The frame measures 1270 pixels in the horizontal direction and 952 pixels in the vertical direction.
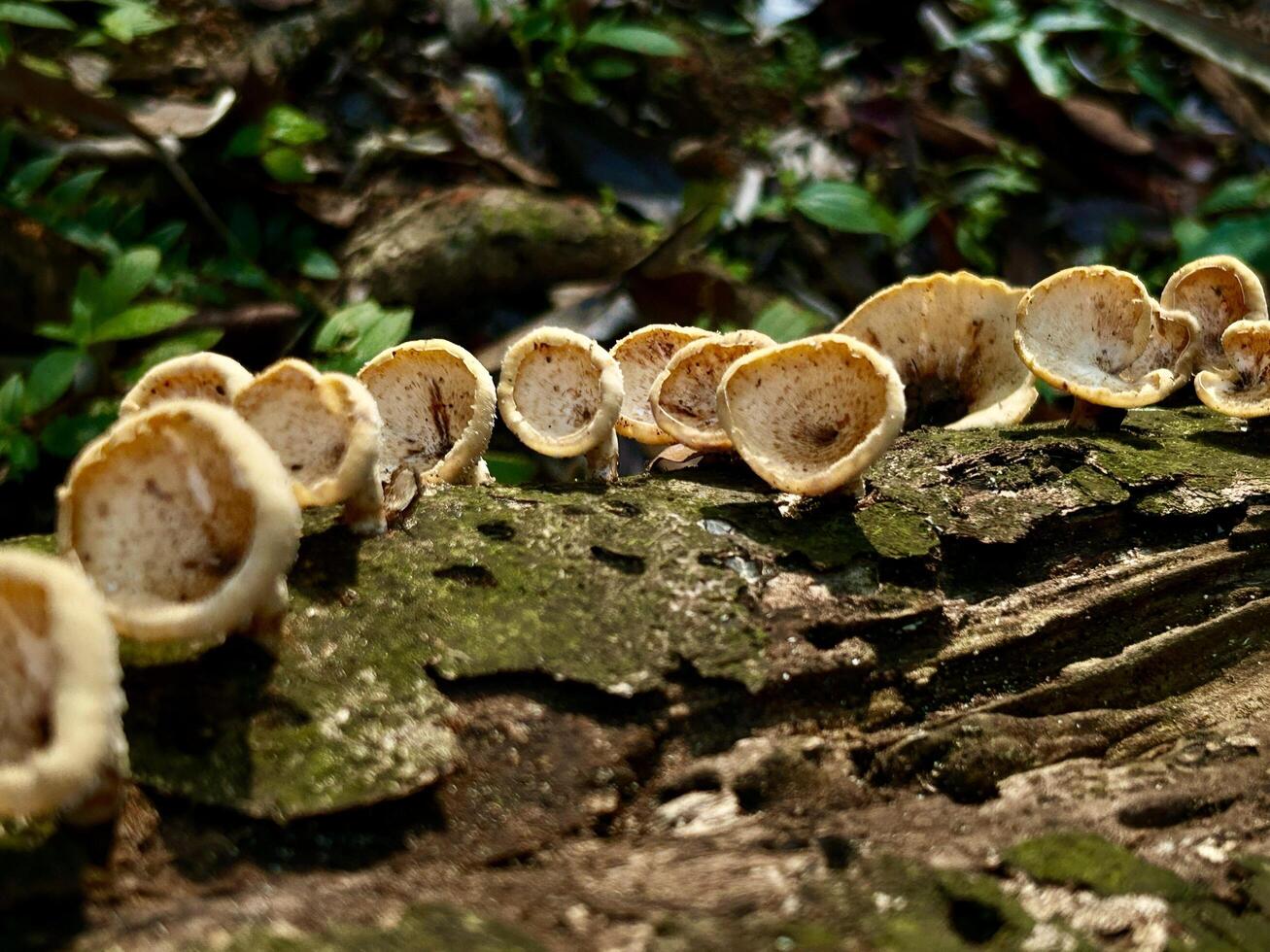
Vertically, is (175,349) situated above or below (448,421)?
below

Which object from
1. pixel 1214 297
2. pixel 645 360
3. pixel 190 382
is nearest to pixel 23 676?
pixel 190 382

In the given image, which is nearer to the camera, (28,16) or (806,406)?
(806,406)

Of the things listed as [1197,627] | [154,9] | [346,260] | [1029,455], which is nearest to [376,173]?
[346,260]

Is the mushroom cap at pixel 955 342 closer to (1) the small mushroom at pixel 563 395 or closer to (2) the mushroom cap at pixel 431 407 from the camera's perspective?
(1) the small mushroom at pixel 563 395

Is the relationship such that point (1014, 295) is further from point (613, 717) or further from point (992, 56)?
point (992, 56)

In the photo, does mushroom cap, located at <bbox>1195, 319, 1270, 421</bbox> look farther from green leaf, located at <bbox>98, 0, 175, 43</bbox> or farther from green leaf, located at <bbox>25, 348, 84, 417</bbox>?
green leaf, located at <bbox>98, 0, 175, 43</bbox>

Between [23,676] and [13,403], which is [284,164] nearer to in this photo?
[13,403]
